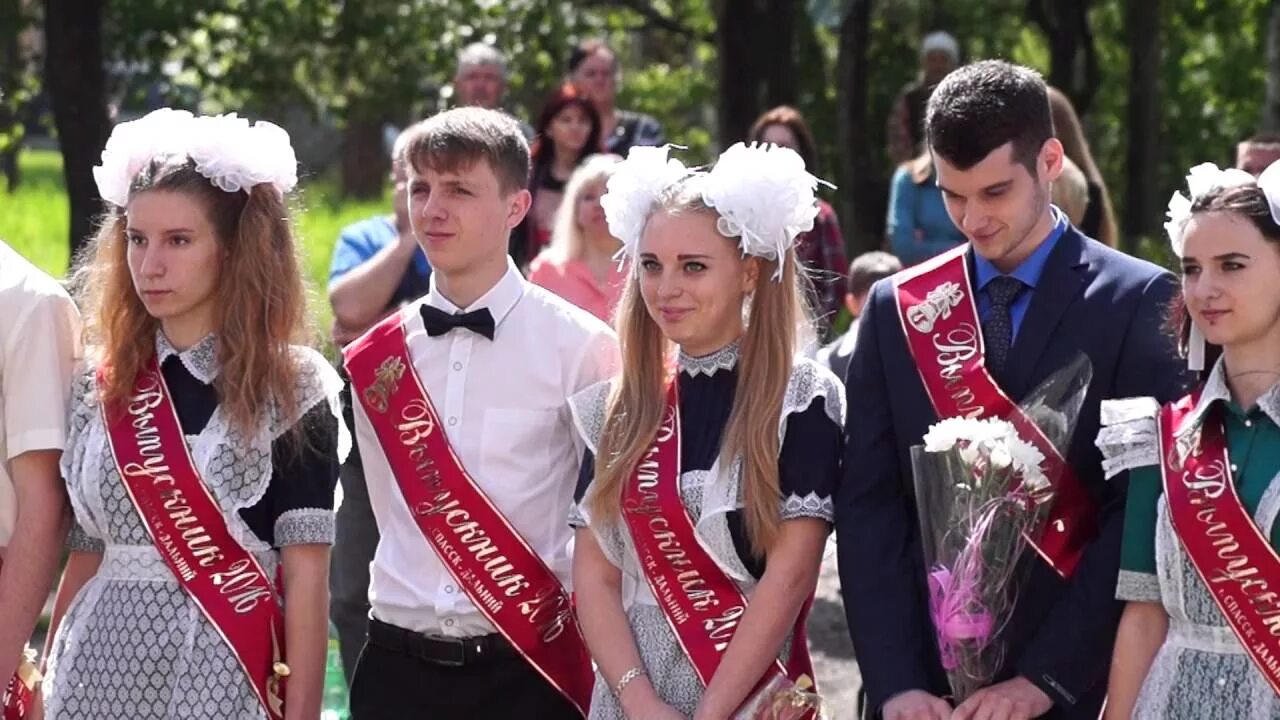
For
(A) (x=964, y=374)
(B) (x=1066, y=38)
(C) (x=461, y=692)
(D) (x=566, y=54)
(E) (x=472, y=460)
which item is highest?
(B) (x=1066, y=38)

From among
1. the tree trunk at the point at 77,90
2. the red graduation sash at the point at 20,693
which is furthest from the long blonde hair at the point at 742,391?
the tree trunk at the point at 77,90

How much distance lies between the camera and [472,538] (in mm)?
4496

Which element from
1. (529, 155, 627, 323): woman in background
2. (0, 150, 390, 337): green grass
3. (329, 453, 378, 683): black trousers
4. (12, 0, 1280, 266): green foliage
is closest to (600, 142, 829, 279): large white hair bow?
(329, 453, 378, 683): black trousers

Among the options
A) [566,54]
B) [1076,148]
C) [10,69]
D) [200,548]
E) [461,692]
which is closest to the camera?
[200,548]

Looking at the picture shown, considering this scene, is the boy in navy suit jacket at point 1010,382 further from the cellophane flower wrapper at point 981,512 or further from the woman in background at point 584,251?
the woman in background at point 584,251

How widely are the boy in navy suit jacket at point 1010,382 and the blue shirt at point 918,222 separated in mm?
3906

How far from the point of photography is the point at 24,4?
12.0 m

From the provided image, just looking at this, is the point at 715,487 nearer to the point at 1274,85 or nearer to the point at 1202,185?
the point at 1202,185

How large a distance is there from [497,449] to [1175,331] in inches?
58.6

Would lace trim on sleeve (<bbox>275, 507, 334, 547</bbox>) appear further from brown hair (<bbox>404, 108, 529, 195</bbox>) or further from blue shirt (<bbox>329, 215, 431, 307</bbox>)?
blue shirt (<bbox>329, 215, 431, 307</bbox>)

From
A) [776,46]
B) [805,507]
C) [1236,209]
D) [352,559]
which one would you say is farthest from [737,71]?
[1236,209]

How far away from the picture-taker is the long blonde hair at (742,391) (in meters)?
4.16

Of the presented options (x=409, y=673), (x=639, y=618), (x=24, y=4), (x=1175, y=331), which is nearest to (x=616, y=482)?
(x=639, y=618)

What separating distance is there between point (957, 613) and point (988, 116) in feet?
3.21
